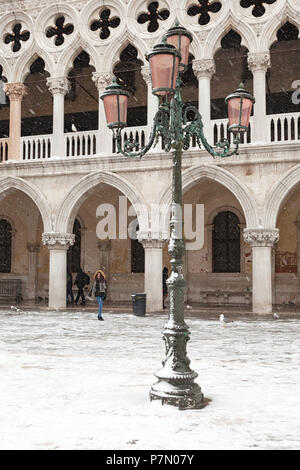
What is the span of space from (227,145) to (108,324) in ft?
23.6

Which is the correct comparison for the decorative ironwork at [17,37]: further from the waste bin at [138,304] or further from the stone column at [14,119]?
the waste bin at [138,304]

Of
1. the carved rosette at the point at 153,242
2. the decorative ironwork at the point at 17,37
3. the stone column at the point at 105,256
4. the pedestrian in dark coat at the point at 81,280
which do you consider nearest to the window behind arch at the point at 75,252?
the stone column at the point at 105,256

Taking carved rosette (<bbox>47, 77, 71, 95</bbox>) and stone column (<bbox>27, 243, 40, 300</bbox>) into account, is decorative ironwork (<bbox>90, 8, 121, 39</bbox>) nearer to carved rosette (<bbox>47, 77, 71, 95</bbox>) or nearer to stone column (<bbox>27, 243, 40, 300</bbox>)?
carved rosette (<bbox>47, 77, 71, 95</bbox>)

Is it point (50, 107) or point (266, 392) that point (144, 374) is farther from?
point (50, 107)

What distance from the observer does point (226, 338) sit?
35.9ft

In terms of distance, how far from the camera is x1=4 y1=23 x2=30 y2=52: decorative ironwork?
1825 centimetres

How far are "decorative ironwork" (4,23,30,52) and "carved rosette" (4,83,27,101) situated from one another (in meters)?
1.27

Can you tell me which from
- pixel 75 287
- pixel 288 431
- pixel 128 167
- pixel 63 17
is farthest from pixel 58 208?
pixel 288 431

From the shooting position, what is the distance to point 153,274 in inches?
641

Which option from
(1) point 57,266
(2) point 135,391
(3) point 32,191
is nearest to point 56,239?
(1) point 57,266

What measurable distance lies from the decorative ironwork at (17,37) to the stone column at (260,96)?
7.51 metres

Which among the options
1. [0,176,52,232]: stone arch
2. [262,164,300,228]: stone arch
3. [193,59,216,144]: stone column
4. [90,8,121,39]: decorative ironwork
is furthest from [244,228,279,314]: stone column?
[90,8,121,39]: decorative ironwork
